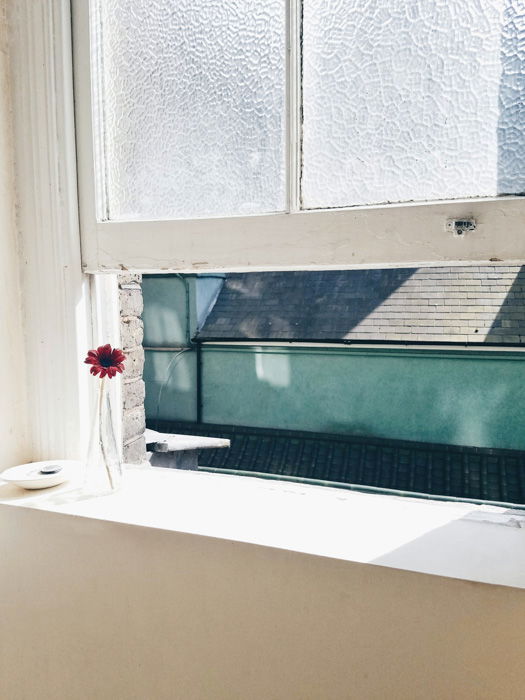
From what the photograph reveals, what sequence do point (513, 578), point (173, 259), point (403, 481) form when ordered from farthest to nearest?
point (403, 481) < point (173, 259) < point (513, 578)

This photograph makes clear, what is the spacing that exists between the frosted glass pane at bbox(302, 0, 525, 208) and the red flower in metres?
0.47

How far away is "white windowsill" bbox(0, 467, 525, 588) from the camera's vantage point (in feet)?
2.48

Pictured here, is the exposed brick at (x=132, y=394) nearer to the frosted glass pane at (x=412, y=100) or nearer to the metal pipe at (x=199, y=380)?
the frosted glass pane at (x=412, y=100)

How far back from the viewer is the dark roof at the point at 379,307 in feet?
24.0

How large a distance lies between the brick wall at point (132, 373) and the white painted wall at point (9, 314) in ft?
A: 1.09

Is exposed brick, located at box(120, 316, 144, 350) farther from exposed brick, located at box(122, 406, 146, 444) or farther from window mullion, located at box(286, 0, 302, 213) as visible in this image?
window mullion, located at box(286, 0, 302, 213)

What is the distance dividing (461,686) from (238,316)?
26.3 ft

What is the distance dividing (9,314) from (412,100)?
90 centimetres

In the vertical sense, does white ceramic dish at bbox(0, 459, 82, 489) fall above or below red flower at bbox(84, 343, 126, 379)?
below

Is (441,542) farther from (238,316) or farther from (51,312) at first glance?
(238,316)

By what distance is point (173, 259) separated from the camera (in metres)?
0.98

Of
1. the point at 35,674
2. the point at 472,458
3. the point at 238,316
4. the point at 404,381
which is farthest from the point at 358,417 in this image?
the point at 35,674

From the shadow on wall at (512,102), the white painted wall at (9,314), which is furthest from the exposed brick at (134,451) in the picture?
the shadow on wall at (512,102)

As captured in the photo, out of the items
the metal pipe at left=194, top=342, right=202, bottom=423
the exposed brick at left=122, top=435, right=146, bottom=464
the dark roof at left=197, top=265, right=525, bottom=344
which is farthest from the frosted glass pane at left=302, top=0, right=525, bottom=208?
the metal pipe at left=194, top=342, right=202, bottom=423
